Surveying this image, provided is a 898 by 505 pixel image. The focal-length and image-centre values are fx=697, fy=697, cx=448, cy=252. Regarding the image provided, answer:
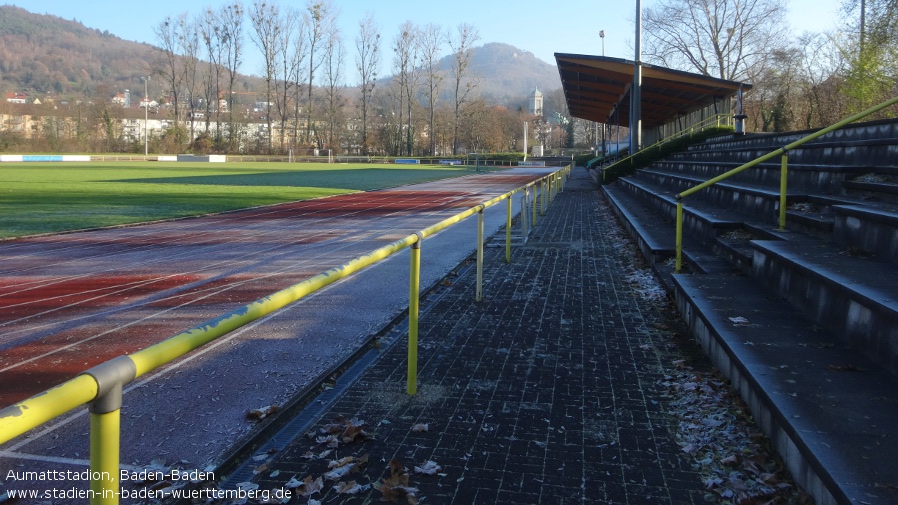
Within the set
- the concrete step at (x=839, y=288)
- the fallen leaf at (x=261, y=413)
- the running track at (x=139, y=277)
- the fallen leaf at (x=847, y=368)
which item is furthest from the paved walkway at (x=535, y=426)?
the running track at (x=139, y=277)

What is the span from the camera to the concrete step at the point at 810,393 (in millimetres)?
3189

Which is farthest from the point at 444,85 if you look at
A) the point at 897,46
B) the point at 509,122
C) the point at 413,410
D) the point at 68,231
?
the point at 413,410

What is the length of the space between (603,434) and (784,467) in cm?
109

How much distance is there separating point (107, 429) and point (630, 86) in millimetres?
36526

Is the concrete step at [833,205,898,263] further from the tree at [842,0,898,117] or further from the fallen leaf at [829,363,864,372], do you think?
the tree at [842,0,898,117]

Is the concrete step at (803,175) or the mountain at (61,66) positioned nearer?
the concrete step at (803,175)

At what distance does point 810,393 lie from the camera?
13.4ft

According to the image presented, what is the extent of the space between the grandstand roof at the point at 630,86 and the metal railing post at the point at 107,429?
29.2m

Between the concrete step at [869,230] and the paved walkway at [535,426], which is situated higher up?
the concrete step at [869,230]

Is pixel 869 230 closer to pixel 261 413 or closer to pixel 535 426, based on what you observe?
pixel 535 426

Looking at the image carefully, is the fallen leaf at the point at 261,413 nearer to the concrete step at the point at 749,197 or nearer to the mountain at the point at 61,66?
the concrete step at the point at 749,197

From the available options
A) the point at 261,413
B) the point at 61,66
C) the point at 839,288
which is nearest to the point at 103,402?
the point at 261,413

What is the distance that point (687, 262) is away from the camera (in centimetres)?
955

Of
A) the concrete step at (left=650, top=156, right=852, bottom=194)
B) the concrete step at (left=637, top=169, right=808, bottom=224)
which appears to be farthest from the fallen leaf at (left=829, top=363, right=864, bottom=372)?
the concrete step at (left=650, top=156, right=852, bottom=194)
